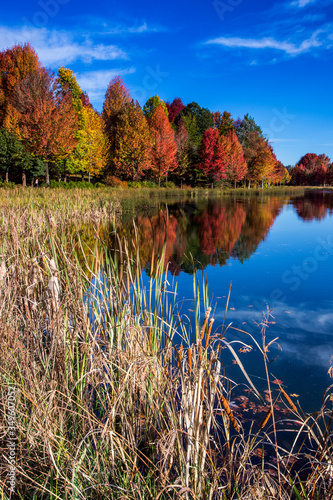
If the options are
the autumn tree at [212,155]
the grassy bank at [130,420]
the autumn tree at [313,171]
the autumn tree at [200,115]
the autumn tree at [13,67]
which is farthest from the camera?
the autumn tree at [313,171]

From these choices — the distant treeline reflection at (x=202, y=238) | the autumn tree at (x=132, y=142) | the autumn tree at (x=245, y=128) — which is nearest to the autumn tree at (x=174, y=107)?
the autumn tree at (x=245, y=128)

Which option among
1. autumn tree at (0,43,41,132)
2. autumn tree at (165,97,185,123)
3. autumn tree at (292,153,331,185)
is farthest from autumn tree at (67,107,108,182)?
autumn tree at (292,153,331,185)

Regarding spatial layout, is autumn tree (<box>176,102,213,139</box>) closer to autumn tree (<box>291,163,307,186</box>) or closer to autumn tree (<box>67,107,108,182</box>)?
autumn tree (<box>67,107,108,182</box>)

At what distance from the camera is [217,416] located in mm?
2887

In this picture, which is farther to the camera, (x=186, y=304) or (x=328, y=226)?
(x=328, y=226)

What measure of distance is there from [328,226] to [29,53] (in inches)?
1421

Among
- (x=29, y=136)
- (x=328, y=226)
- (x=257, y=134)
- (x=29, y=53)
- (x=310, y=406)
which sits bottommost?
(x=310, y=406)

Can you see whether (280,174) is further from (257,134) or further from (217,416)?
(217,416)

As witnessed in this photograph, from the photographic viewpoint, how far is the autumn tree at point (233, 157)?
137 ft

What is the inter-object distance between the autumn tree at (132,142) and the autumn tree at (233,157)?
40.1ft

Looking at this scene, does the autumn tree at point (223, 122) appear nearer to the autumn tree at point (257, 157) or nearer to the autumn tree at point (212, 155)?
the autumn tree at point (257, 157)

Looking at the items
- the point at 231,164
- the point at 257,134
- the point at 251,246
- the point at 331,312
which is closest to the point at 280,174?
the point at 257,134

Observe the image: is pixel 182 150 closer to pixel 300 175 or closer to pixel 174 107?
pixel 174 107

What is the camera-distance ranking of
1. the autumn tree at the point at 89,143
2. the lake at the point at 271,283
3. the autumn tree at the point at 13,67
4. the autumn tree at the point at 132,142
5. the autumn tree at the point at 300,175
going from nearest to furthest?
the lake at the point at 271,283, the autumn tree at the point at 89,143, the autumn tree at the point at 132,142, the autumn tree at the point at 13,67, the autumn tree at the point at 300,175
